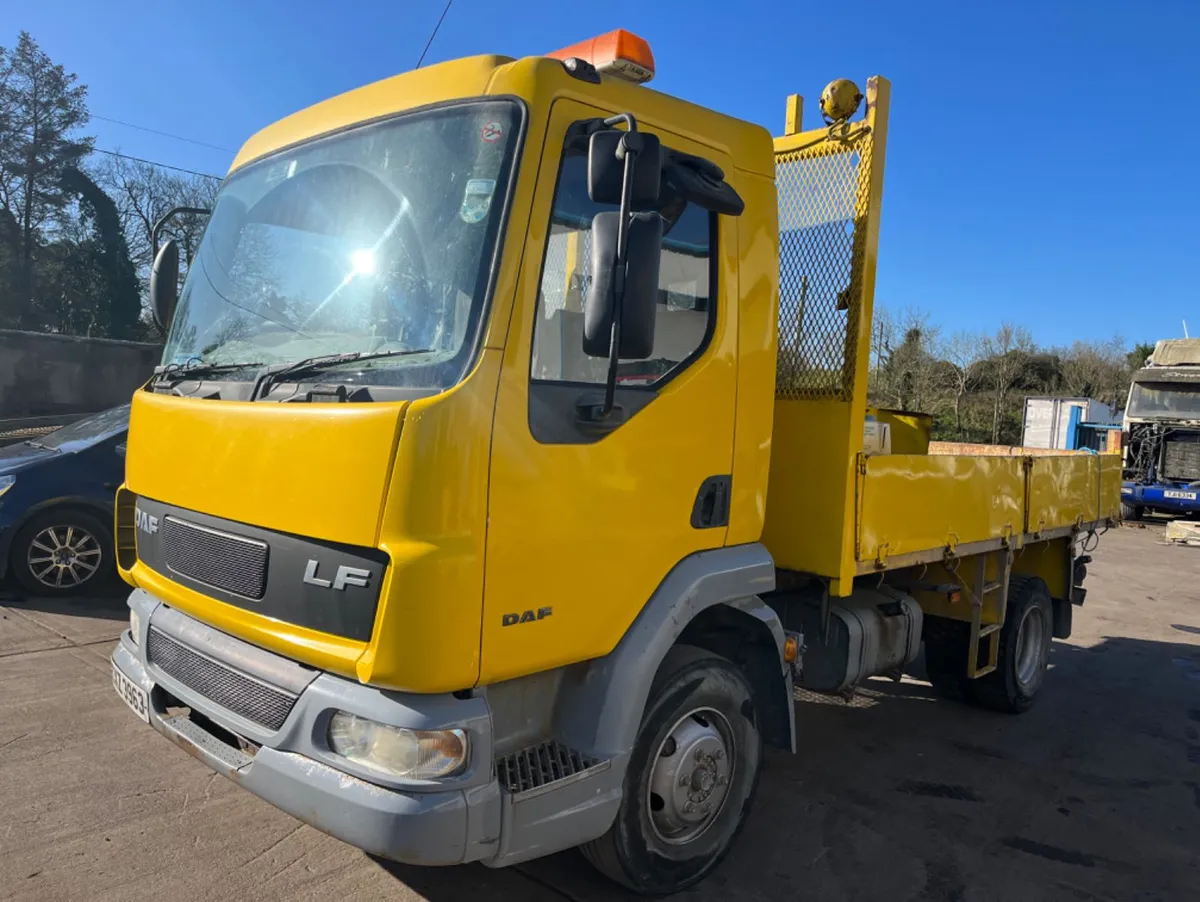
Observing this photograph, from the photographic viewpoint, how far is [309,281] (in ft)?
9.21

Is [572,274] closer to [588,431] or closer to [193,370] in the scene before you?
[588,431]

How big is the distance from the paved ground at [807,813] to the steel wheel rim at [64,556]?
0.48 m

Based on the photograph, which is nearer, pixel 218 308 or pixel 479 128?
pixel 479 128

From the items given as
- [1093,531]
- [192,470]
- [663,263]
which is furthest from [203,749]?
[1093,531]

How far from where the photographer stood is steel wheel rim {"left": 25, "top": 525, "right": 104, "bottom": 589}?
21.2 ft

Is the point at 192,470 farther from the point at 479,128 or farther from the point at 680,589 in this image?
the point at 680,589

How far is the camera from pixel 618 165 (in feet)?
7.86

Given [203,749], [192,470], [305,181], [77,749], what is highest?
[305,181]

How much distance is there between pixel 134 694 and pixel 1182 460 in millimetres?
20163

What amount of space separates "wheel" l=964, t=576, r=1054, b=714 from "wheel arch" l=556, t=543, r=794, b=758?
2762 millimetres

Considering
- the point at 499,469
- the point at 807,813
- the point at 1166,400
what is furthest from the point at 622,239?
the point at 1166,400

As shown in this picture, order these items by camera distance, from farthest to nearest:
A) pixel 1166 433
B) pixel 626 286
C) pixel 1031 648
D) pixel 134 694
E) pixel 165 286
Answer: pixel 1166 433, pixel 1031 648, pixel 165 286, pixel 134 694, pixel 626 286

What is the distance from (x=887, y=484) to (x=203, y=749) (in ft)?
9.54

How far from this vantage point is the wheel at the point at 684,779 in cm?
288
